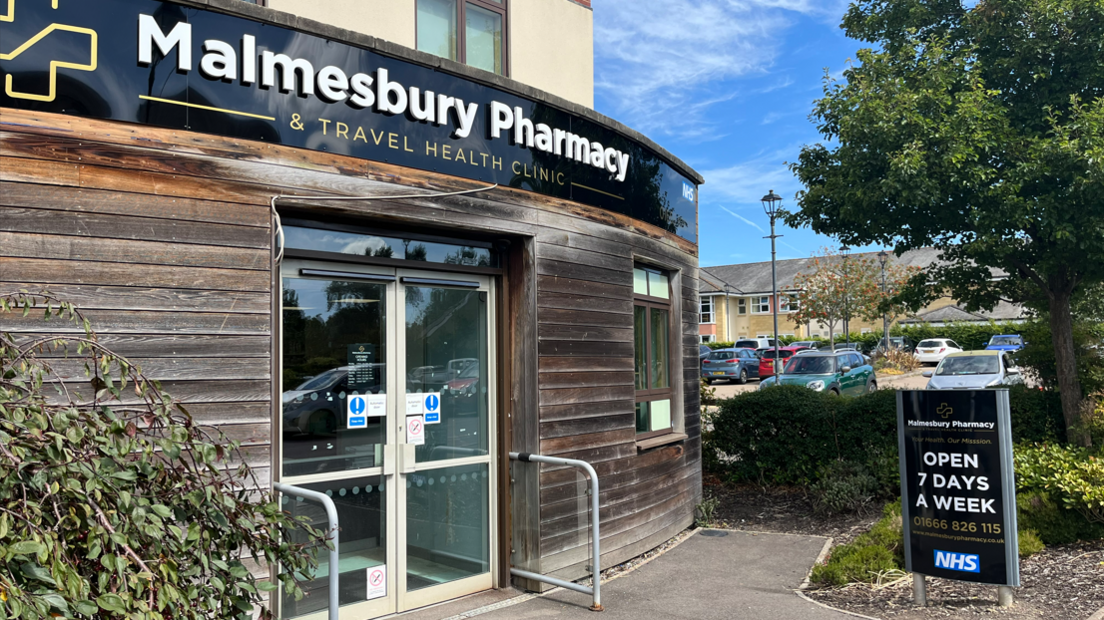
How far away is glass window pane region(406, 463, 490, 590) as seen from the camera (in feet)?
19.2

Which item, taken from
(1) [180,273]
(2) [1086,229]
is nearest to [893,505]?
(2) [1086,229]

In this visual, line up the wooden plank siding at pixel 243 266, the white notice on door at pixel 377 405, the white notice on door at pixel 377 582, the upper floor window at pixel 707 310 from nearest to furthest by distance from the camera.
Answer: the wooden plank siding at pixel 243 266
the white notice on door at pixel 377 582
the white notice on door at pixel 377 405
the upper floor window at pixel 707 310

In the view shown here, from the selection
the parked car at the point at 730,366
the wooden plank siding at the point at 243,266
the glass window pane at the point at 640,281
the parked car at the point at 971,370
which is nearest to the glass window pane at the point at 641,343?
the glass window pane at the point at 640,281

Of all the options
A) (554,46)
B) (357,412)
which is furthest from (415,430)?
(554,46)

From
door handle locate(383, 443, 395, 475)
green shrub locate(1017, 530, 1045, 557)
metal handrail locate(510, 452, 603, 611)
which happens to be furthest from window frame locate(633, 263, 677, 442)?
green shrub locate(1017, 530, 1045, 557)

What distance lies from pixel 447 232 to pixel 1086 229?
7.78 m

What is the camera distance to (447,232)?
6.09m

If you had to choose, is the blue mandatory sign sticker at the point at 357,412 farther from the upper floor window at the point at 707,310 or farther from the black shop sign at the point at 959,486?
the upper floor window at the point at 707,310

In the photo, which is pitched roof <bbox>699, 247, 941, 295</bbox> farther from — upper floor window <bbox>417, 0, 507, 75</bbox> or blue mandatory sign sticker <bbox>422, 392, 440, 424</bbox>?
blue mandatory sign sticker <bbox>422, 392, 440, 424</bbox>

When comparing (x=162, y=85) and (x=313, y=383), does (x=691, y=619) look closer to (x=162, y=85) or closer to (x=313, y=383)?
(x=313, y=383)

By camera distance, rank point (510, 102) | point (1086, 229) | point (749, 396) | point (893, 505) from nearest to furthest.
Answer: point (510, 102) < point (893, 505) < point (1086, 229) < point (749, 396)

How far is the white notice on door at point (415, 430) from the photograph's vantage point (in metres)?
5.78

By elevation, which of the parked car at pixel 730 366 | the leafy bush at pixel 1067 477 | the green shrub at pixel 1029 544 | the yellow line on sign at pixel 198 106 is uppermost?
the yellow line on sign at pixel 198 106

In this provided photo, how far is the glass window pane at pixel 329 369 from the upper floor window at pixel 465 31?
10.2 ft
